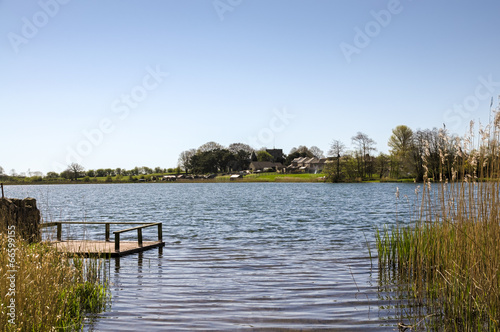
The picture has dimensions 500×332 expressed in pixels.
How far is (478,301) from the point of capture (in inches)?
247

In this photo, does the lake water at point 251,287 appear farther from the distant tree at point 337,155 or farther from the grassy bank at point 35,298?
the distant tree at point 337,155

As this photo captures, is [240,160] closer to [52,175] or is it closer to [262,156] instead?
[262,156]

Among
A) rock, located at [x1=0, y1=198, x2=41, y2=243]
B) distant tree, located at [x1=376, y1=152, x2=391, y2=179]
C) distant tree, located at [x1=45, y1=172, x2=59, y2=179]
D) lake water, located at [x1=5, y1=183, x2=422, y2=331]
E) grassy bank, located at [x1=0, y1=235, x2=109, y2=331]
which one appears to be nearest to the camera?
grassy bank, located at [x1=0, y1=235, x2=109, y2=331]

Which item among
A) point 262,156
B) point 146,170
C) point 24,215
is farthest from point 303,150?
point 24,215

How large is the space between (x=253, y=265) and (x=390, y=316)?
6.01 meters

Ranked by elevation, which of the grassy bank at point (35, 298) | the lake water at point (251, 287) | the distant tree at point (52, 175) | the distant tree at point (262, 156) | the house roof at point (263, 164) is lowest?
the lake water at point (251, 287)

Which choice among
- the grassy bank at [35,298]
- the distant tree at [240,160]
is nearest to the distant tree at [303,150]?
the distant tree at [240,160]

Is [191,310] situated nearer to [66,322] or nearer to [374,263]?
[66,322]

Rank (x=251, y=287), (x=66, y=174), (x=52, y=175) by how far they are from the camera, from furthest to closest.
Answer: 1. (x=52, y=175)
2. (x=66, y=174)
3. (x=251, y=287)

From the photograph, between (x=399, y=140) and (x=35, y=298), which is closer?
(x=35, y=298)

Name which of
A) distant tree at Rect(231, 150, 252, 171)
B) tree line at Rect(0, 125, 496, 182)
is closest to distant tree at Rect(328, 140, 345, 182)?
tree line at Rect(0, 125, 496, 182)

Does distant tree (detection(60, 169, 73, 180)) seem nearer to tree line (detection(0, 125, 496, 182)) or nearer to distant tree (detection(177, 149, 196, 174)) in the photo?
tree line (detection(0, 125, 496, 182))

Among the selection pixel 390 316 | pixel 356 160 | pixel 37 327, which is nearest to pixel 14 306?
pixel 37 327

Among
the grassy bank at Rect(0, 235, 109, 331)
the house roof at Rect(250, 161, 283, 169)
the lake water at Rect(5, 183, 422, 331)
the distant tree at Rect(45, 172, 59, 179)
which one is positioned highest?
the house roof at Rect(250, 161, 283, 169)
